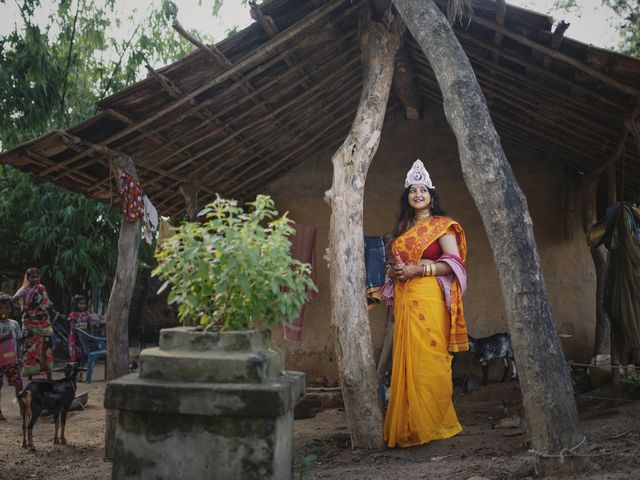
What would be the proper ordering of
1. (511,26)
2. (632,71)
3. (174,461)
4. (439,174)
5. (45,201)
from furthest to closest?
(45,201) < (439,174) < (511,26) < (632,71) < (174,461)

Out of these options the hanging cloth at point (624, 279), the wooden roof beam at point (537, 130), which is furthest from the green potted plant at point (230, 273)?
the wooden roof beam at point (537, 130)

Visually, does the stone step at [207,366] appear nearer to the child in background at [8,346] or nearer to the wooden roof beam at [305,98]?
the wooden roof beam at [305,98]

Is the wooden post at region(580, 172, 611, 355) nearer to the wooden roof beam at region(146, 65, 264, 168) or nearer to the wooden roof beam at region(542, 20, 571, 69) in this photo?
the wooden roof beam at region(542, 20, 571, 69)

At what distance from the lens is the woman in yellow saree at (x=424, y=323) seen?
14.2 ft

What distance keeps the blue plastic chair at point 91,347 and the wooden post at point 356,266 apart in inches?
286

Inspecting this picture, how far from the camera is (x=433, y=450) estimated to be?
419cm

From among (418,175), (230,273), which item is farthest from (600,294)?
(230,273)

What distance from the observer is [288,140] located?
7.45m

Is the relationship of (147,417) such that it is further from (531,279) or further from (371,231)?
(371,231)

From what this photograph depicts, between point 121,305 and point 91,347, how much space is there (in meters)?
6.11

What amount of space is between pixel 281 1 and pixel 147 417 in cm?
366

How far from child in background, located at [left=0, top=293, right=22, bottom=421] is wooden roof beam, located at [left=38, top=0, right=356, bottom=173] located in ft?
8.37

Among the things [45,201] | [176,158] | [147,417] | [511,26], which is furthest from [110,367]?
[45,201]

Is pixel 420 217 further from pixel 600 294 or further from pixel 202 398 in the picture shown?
pixel 600 294
